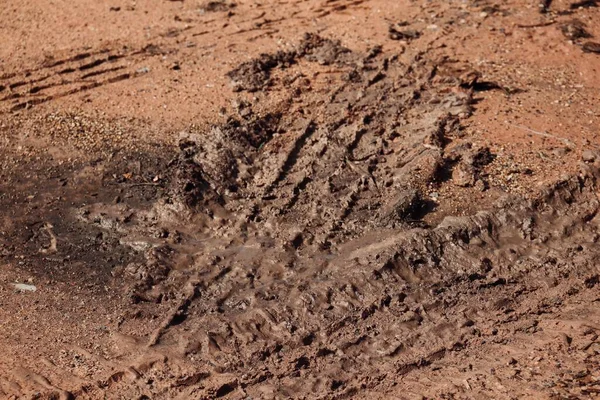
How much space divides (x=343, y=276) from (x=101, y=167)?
7.63 feet

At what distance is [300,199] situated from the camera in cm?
614

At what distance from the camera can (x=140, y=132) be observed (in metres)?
6.84

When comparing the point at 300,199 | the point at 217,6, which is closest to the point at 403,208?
the point at 300,199

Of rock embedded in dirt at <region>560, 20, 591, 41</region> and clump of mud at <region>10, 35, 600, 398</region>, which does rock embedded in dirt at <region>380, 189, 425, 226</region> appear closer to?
clump of mud at <region>10, 35, 600, 398</region>

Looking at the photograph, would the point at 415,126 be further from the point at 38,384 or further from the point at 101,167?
the point at 38,384

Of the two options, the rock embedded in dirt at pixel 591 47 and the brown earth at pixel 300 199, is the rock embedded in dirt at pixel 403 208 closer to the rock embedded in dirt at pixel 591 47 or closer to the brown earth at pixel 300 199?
the brown earth at pixel 300 199

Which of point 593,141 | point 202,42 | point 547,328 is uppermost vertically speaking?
point 202,42

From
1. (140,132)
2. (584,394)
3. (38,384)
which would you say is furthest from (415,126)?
(38,384)

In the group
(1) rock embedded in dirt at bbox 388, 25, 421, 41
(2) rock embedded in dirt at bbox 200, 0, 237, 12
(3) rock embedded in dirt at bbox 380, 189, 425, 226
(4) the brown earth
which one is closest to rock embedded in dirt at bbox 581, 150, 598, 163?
(4) the brown earth

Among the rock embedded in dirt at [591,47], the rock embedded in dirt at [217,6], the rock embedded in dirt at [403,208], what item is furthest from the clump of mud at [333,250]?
the rock embedded in dirt at [591,47]

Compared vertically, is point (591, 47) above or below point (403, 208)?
above

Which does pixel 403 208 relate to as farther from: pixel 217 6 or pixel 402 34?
pixel 217 6

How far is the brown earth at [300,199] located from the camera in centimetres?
507

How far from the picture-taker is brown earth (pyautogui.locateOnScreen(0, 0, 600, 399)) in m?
5.07
